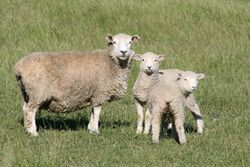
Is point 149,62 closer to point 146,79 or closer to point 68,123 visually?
point 146,79

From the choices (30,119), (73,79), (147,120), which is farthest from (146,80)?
(30,119)

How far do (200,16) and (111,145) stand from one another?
355 inches

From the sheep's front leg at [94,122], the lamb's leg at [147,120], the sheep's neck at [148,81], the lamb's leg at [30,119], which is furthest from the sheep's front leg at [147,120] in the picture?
the lamb's leg at [30,119]

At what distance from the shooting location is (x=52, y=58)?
10.1m

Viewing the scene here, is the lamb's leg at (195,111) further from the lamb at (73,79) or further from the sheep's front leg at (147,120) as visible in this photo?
the lamb at (73,79)

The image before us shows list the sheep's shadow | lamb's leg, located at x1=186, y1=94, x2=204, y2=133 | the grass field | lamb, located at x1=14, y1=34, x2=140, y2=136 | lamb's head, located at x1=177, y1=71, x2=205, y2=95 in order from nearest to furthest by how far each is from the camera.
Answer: the grass field → lamb's head, located at x1=177, y1=71, x2=205, y2=95 → lamb, located at x1=14, y1=34, x2=140, y2=136 → lamb's leg, located at x1=186, y1=94, x2=204, y2=133 → the sheep's shadow

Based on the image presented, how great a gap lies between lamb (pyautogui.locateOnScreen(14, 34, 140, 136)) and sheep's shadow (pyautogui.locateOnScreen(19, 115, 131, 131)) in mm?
344

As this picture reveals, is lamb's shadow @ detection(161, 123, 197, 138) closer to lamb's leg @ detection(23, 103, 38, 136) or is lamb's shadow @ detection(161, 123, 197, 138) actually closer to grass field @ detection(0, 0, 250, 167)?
grass field @ detection(0, 0, 250, 167)

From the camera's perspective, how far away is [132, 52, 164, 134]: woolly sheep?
990cm

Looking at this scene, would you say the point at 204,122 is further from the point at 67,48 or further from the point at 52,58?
the point at 67,48

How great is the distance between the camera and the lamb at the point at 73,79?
32.3 feet

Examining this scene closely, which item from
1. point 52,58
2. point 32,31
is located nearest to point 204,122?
point 52,58

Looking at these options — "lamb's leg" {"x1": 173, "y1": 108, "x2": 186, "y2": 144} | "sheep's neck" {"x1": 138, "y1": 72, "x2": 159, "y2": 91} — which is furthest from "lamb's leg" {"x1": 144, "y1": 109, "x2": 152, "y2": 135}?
"lamb's leg" {"x1": 173, "y1": 108, "x2": 186, "y2": 144}

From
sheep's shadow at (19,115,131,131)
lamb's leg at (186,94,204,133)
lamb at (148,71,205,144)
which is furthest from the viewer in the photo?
sheep's shadow at (19,115,131,131)
